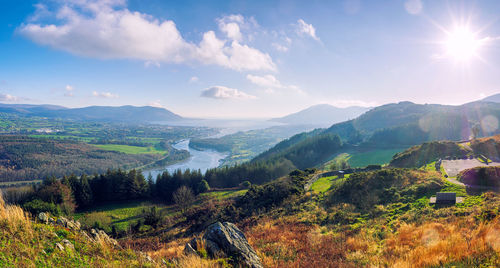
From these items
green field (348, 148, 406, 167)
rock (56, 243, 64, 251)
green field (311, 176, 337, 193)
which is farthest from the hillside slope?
rock (56, 243, 64, 251)

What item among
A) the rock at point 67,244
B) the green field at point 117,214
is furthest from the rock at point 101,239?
the green field at point 117,214

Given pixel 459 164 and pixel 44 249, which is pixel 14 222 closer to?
pixel 44 249

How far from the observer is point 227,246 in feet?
27.2

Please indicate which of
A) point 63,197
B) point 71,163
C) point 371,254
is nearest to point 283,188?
point 371,254

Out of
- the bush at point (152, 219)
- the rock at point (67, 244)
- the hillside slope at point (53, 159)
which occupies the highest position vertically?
the rock at point (67, 244)

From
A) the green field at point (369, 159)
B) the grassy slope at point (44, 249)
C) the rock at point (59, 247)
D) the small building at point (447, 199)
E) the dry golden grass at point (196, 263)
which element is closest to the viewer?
the grassy slope at point (44, 249)

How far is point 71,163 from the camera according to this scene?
14325 centimetres

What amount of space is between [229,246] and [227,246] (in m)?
0.10

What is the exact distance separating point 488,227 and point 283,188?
19.8 meters

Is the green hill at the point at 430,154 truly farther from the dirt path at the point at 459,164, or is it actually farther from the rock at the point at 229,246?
the rock at the point at 229,246

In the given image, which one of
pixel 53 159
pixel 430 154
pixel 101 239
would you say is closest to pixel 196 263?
pixel 101 239

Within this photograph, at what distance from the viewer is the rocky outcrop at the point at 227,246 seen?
7.85m

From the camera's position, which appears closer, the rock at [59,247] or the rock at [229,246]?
the rock at [59,247]

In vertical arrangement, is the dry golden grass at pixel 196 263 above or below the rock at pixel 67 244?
below
